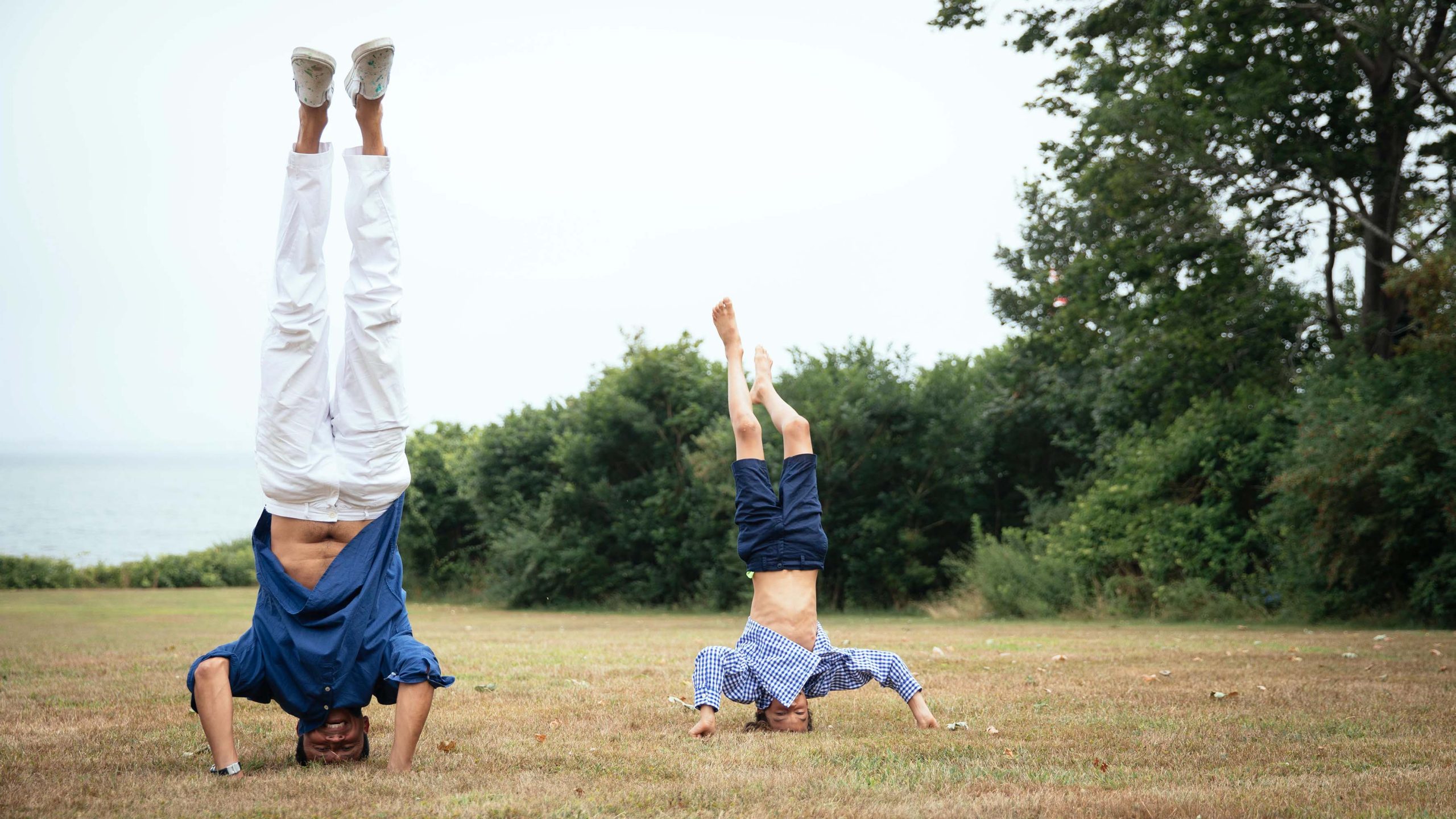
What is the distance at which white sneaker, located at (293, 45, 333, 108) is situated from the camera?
14.3ft

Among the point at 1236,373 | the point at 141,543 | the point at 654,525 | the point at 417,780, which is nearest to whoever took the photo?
the point at 417,780

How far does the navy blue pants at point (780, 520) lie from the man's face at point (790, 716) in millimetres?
741

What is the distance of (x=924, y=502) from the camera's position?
70.8 ft

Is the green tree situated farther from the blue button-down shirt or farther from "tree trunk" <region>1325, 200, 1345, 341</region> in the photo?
the blue button-down shirt

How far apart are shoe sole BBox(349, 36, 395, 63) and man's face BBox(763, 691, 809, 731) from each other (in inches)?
149

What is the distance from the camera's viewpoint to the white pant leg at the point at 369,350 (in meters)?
4.61

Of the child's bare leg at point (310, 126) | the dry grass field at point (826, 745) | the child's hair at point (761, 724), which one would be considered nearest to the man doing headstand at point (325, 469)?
the child's bare leg at point (310, 126)

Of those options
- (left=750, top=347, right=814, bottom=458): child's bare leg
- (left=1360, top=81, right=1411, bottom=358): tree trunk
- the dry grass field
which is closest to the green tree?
(left=1360, top=81, right=1411, bottom=358): tree trunk

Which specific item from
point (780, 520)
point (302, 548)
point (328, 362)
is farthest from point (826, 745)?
point (328, 362)

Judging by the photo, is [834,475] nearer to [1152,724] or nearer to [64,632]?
[64,632]

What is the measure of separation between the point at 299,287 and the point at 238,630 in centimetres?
1236

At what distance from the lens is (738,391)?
636 cm

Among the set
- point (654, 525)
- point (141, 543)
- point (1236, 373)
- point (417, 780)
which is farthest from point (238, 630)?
point (141, 543)

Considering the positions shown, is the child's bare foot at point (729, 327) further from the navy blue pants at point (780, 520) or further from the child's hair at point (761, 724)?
the child's hair at point (761, 724)
